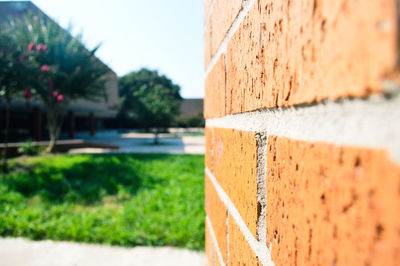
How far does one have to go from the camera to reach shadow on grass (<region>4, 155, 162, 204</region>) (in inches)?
207

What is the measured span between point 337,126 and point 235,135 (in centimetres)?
38

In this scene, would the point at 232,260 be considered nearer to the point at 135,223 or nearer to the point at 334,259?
the point at 334,259

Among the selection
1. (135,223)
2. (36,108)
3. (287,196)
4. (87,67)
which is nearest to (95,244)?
(135,223)

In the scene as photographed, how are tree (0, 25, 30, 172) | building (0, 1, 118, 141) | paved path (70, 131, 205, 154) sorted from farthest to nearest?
1. building (0, 1, 118, 141)
2. paved path (70, 131, 205, 154)
3. tree (0, 25, 30, 172)

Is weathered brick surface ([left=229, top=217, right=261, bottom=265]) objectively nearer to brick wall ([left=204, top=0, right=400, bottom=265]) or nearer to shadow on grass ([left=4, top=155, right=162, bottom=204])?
brick wall ([left=204, top=0, right=400, bottom=265])

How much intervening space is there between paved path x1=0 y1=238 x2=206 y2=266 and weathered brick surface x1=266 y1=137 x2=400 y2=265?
7.72 feet

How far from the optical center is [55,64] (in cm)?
1060

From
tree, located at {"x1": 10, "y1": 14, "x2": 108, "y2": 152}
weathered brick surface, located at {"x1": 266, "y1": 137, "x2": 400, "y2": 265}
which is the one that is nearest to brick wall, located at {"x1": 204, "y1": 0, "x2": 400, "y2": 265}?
weathered brick surface, located at {"x1": 266, "y1": 137, "x2": 400, "y2": 265}

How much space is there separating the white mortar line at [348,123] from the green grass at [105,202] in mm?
2945

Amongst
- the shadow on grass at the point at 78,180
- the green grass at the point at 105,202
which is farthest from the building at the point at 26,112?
the green grass at the point at 105,202

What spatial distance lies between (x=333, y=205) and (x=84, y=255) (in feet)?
10.4

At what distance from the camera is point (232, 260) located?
66 centimetres

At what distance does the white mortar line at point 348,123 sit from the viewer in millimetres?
186

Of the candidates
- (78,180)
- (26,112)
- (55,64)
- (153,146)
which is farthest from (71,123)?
(78,180)
